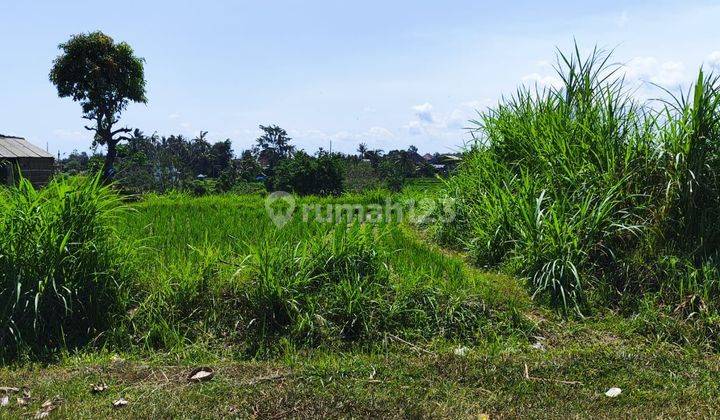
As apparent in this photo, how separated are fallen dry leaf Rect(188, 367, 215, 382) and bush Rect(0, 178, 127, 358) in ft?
3.32

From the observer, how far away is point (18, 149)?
17.1 m

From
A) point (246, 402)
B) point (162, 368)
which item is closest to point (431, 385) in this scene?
point (246, 402)

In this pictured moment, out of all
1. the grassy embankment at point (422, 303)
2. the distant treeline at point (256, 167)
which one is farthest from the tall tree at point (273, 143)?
the grassy embankment at point (422, 303)

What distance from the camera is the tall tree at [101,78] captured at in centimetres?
1906

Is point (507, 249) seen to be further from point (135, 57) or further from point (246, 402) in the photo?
point (135, 57)

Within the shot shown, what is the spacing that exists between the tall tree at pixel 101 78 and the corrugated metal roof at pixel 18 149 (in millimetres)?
1969

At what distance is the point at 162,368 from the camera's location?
307cm

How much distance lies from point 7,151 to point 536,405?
17823mm

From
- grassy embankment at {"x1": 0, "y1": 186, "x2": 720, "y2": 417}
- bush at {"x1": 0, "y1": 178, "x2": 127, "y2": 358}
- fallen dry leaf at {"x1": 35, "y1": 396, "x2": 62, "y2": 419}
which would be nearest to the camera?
fallen dry leaf at {"x1": 35, "y1": 396, "x2": 62, "y2": 419}

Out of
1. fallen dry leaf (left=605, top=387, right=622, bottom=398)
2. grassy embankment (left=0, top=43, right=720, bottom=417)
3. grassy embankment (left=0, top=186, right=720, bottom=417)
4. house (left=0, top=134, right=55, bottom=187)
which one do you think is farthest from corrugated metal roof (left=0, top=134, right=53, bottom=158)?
fallen dry leaf (left=605, top=387, right=622, bottom=398)

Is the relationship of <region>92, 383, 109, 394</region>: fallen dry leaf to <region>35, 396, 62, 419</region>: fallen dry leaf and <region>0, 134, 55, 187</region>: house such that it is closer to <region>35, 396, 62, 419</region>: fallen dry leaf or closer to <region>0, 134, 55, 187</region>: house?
<region>35, 396, 62, 419</region>: fallen dry leaf

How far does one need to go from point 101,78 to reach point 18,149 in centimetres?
377

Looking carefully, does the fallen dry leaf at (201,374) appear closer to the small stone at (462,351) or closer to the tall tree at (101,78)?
the small stone at (462,351)

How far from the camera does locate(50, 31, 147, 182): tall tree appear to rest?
19062 mm
